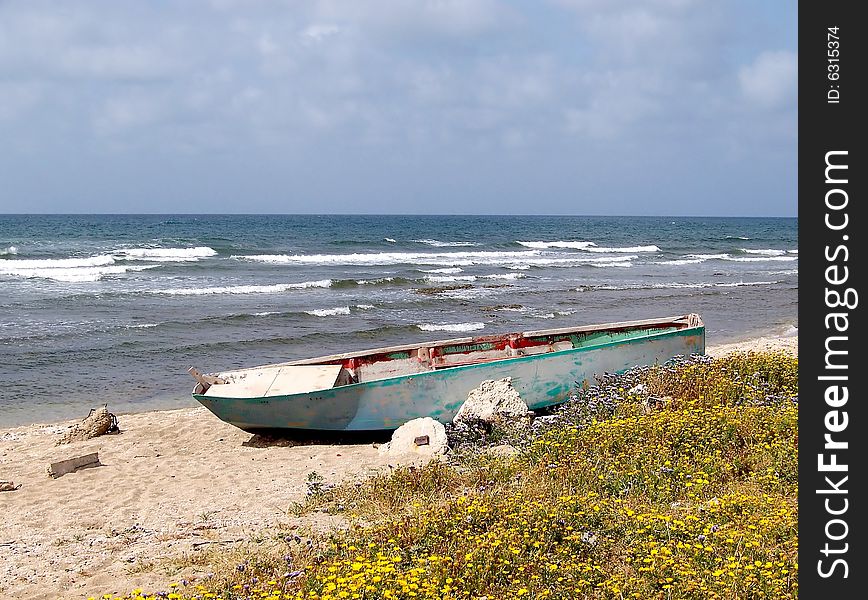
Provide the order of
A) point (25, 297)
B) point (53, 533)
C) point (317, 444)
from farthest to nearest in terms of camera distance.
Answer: point (25, 297) → point (317, 444) → point (53, 533)

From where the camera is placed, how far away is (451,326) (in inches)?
900

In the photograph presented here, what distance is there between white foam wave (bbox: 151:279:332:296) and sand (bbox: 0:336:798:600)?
1674 cm

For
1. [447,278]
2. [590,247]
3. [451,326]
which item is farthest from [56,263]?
[590,247]

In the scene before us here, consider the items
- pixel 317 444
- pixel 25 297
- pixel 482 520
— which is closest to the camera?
pixel 482 520

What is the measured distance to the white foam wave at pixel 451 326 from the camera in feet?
73.1

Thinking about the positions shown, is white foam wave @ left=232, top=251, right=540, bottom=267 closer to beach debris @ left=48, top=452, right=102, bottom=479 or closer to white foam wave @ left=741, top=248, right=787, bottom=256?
white foam wave @ left=741, top=248, right=787, bottom=256

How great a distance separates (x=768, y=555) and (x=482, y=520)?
2.09 meters

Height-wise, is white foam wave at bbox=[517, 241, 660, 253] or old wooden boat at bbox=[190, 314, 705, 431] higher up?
white foam wave at bbox=[517, 241, 660, 253]

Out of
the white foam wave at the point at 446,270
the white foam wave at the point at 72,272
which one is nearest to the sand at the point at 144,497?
the white foam wave at the point at 72,272

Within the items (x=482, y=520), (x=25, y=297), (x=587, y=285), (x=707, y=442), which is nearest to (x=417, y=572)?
(x=482, y=520)

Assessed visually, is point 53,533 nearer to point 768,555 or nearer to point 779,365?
point 768,555

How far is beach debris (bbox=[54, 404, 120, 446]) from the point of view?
11641 millimetres

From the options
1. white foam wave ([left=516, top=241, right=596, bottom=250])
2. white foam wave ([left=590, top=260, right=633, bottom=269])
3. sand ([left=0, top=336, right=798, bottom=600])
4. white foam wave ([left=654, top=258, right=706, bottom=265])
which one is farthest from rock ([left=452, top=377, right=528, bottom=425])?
white foam wave ([left=516, top=241, right=596, bottom=250])
